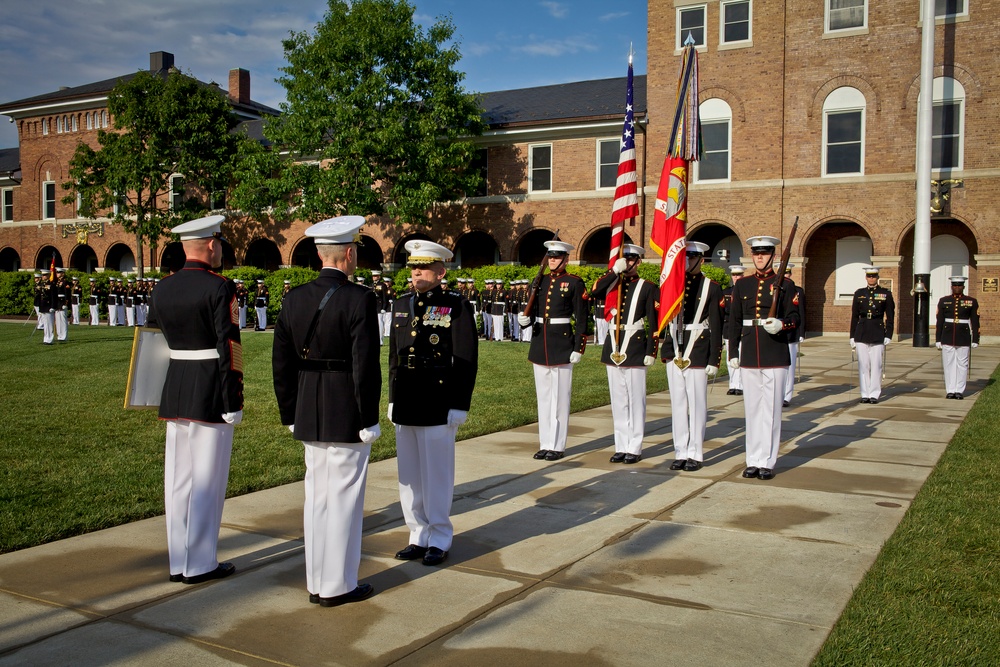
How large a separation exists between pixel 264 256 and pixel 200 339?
→ 124ft

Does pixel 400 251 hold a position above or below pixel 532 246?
below

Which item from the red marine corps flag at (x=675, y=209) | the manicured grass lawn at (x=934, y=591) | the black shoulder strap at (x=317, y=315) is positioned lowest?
the manicured grass lawn at (x=934, y=591)

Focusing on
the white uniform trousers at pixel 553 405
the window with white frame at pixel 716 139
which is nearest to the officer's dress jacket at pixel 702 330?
the white uniform trousers at pixel 553 405

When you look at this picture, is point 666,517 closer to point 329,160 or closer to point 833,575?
point 833,575

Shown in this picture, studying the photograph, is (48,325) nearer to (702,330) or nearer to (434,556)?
(702,330)

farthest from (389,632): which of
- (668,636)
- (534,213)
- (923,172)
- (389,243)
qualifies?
(389,243)

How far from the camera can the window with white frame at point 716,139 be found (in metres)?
29.6

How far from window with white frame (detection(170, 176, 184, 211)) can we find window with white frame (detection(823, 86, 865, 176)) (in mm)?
26399

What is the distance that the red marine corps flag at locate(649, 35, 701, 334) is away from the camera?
868 centimetres

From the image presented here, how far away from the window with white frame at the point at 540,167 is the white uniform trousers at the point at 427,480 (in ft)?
92.6

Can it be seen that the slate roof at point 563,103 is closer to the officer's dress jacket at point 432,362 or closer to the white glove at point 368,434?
the officer's dress jacket at point 432,362

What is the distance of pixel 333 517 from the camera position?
4.65m

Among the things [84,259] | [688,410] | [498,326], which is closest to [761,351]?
[688,410]

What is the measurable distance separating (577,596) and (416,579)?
968mm
